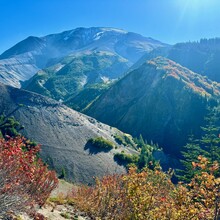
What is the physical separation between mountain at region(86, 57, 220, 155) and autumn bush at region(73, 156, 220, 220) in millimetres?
104641

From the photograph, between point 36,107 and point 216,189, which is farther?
point 36,107

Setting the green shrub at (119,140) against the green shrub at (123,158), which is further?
the green shrub at (119,140)

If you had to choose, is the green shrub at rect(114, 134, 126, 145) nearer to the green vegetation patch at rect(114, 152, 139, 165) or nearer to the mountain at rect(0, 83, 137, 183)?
the mountain at rect(0, 83, 137, 183)

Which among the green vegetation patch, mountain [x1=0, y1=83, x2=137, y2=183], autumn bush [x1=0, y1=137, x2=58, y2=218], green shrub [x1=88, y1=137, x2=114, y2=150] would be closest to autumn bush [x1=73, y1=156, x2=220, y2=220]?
autumn bush [x1=0, y1=137, x2=58, y2=218]

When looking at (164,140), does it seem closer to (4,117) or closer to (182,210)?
(4,117)

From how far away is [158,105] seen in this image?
466ft

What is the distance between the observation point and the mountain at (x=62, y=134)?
65.6 metres

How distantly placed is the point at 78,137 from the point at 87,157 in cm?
996

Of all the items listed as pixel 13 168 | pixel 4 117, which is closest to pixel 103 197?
pixel 13 168

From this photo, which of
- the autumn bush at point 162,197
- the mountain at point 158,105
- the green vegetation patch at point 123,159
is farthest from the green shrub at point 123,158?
the autumn bush at point 162,197

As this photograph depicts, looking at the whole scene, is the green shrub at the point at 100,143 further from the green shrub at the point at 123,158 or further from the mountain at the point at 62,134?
the green shrub at the point at 123,158

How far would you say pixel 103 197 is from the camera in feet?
51.4

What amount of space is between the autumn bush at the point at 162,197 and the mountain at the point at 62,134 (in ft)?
150

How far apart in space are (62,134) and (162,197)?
224 feet
